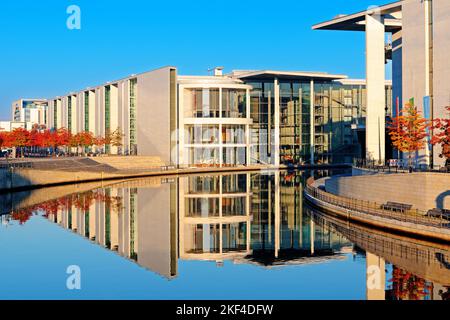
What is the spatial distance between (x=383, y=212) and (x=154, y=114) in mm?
53384

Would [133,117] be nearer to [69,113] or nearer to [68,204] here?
[69,113]

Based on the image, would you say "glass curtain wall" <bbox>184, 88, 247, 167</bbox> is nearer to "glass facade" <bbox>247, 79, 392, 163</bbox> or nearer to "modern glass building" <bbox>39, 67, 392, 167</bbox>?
"modern glass building" <bbox>39, 67, 392, 167</bbox>

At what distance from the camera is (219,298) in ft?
55.0

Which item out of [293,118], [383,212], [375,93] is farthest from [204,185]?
[293,118]

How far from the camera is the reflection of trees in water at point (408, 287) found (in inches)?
640

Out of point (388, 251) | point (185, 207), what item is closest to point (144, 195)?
point (185, 207)

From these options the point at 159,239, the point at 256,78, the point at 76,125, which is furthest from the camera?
the point at 76,125

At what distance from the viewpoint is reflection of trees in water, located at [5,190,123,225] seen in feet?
113

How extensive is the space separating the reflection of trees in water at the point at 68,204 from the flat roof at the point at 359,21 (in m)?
23.2

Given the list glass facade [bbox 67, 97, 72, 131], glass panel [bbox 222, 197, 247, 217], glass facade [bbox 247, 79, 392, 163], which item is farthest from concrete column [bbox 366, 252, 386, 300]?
glass facade [bbox 67, 97, 72, 131]

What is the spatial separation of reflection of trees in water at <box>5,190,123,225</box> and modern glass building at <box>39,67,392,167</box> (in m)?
29.3

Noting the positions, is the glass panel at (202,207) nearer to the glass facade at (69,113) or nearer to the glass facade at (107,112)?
the glass facade at (107,112)
